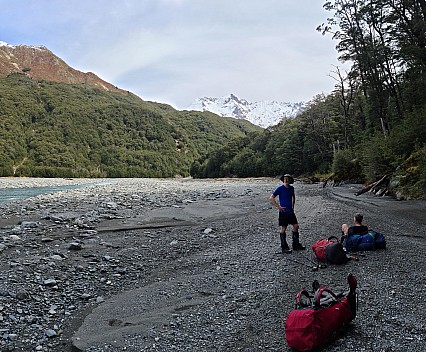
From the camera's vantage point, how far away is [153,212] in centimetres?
1758

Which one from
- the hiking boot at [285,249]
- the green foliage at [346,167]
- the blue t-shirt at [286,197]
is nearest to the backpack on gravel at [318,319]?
the hiking boot at [285,249]

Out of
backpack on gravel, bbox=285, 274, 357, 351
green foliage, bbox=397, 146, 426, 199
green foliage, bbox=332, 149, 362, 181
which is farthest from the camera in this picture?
green foliage, bbox=332, 149, 362, 181

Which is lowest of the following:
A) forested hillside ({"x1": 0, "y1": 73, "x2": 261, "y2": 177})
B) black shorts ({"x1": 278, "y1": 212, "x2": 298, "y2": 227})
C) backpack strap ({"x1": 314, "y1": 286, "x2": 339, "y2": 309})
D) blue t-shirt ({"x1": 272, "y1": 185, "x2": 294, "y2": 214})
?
backpack strap ({"x1": 314, "y1": 286, "x2": 339, "y2": 309})

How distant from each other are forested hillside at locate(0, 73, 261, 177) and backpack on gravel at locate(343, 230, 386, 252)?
10537 cm

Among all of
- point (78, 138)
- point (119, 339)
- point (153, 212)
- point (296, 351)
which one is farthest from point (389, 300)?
point (78, 138)

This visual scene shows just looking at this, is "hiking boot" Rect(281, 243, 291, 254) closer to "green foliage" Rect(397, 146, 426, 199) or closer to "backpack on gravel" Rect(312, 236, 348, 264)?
"backpack on gravel" Rect(312, 236, 348, 264)

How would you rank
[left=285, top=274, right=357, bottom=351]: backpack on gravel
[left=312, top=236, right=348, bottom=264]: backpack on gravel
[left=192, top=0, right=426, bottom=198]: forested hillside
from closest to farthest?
[left=285, top=274, right=357, bottom=351]: backpack on gravel → [left=312, top=236, right=348, bottom=264]: backpack on gravel → [left=192, top=0, right=426, bottom=198]: forested hillside

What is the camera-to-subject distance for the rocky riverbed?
15.9ft

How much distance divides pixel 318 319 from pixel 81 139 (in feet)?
519

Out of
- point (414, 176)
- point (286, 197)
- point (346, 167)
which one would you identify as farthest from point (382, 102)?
point (286, 197)

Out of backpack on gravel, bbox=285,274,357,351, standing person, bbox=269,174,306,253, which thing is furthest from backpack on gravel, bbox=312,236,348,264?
backpack on gravel, bbox=285,274,357,351

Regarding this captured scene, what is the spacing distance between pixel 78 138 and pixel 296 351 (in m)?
157

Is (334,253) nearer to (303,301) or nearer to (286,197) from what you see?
(286,197)

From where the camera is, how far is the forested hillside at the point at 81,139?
11694 centimetres
